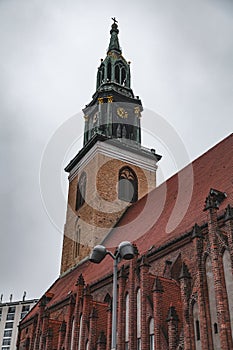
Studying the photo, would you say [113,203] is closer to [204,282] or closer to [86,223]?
[86,223]

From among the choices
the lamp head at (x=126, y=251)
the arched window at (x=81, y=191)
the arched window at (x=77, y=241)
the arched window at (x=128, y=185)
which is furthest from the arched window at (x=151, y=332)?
the arched window at (x=81, y=191)

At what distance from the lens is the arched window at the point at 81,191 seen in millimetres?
25422

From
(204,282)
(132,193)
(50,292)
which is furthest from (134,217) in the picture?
(204,282)

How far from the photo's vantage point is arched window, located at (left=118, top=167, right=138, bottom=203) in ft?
81.7

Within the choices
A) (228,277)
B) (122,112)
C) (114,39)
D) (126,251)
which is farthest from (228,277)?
(114,39)

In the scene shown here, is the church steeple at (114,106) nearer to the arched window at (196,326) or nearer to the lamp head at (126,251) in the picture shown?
the arched window at (196,326)

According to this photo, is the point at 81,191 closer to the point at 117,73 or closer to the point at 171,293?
the point at 117,73

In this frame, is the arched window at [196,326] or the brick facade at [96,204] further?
the brick facade at [96,204]

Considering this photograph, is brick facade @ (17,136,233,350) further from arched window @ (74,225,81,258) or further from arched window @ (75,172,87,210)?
arched window @ (75,172,87,210)

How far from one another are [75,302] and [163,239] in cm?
408

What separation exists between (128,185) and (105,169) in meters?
1.69

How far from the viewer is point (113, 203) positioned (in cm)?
2403

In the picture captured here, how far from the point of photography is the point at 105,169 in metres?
24.8

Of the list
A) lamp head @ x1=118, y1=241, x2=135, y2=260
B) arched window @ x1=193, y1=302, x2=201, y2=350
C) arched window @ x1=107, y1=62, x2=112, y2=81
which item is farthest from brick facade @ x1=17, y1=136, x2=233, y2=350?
arched window @ x1=107, y1=62, x2=112, y2=81
